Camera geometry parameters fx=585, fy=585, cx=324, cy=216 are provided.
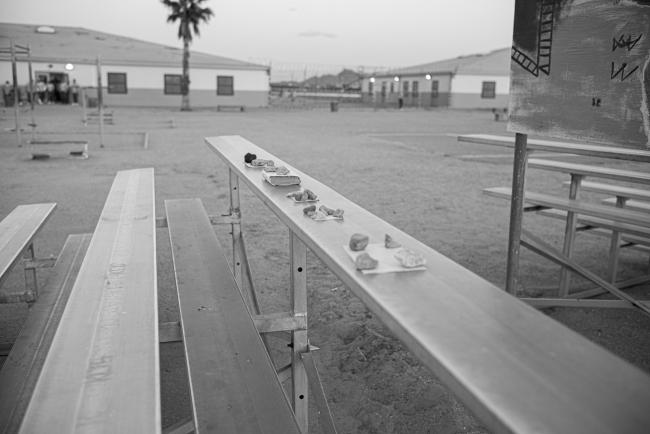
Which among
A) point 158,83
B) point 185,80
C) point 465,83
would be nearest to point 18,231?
point 185,80

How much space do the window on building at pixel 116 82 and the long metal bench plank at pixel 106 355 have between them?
36.7 m

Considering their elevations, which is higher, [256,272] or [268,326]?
[268,326]

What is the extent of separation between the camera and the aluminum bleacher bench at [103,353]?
4.54ft

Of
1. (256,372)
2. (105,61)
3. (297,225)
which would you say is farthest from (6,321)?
(105,61)

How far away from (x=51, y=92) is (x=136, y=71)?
5.16 metres

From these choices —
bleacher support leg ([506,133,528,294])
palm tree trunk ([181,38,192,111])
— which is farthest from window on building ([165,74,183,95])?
bleacher support leg ([506,133,528,294])

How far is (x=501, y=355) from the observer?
1.18 m

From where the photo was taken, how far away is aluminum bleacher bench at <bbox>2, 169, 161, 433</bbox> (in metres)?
1.38

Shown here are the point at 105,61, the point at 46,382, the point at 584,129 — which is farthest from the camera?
the point at 105,61

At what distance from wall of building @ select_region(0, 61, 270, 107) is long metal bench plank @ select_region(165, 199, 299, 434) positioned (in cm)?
3583

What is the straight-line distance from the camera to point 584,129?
2.61 meters

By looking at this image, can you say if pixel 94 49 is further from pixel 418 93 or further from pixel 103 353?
pixel 103 353

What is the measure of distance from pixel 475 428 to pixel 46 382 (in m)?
2.00

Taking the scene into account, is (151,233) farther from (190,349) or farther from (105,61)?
(105,61)
